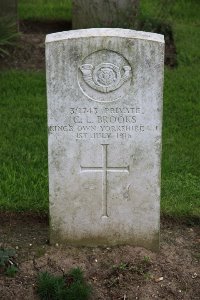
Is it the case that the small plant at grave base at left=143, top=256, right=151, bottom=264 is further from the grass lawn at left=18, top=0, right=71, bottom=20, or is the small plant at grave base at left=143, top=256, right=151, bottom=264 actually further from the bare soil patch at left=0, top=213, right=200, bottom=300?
the grass lawn at left=18, top=0, right=71, bottom=20

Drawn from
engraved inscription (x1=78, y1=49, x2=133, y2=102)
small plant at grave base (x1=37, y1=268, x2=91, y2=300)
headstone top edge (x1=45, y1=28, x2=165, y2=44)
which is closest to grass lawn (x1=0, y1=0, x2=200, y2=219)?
small plant at grave base (x1=37, y1=268, x2=91, y2=300)

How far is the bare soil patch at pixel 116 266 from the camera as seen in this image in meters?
4.67

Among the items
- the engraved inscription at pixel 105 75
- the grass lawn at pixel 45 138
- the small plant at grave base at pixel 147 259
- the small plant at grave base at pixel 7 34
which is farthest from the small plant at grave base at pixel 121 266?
the small plant at grave base at pixel 7 34

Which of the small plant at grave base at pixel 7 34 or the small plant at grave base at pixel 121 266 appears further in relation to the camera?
the small plant at grave base at pixel 7 34

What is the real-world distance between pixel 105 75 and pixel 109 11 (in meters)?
4.36

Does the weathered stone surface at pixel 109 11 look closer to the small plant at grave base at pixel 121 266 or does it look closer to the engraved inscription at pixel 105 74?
the engraved inscription at pixel 105 74

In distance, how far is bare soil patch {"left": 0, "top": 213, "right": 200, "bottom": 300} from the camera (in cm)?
467

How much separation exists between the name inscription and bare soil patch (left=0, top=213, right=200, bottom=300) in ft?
2.63

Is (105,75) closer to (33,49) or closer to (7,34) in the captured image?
(7,34)

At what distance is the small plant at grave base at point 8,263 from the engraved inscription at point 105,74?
1190 mm

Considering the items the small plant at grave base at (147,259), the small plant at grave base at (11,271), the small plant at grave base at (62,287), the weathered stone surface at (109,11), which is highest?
the weathered stone surface at (109,11)

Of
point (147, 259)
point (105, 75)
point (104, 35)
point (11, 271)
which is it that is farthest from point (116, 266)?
point (104, 35)

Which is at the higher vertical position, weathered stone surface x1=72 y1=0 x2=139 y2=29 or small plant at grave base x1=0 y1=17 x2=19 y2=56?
weathered stone surface x1=72 y1=0 x2=139 y2=29

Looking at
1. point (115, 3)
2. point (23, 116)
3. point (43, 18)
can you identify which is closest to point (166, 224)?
point (23, 116)
